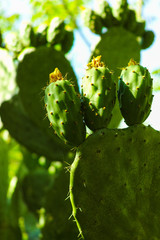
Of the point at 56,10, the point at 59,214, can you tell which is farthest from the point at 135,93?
the point at 56,10

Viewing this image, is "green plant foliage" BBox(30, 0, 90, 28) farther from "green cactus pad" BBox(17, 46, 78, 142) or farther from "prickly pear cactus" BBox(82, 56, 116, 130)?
"prickly pear cactus" BBox(82, 56, 116, 130)

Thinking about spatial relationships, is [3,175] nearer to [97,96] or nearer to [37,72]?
[37,72]

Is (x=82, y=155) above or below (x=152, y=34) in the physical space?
below


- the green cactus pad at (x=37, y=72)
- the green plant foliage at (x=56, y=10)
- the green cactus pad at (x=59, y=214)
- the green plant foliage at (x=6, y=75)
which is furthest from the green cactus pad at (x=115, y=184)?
the green plant foliage at (x=56, y=10)

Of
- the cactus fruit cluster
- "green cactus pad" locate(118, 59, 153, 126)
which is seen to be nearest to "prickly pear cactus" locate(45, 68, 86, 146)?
the cactus fruit cluster

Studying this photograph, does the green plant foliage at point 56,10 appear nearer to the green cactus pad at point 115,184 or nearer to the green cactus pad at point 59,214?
the green cactus pad at point 59,214

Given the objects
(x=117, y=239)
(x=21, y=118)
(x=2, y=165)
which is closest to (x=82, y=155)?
(x=117, y=239)

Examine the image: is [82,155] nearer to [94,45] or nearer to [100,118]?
[100,118]
